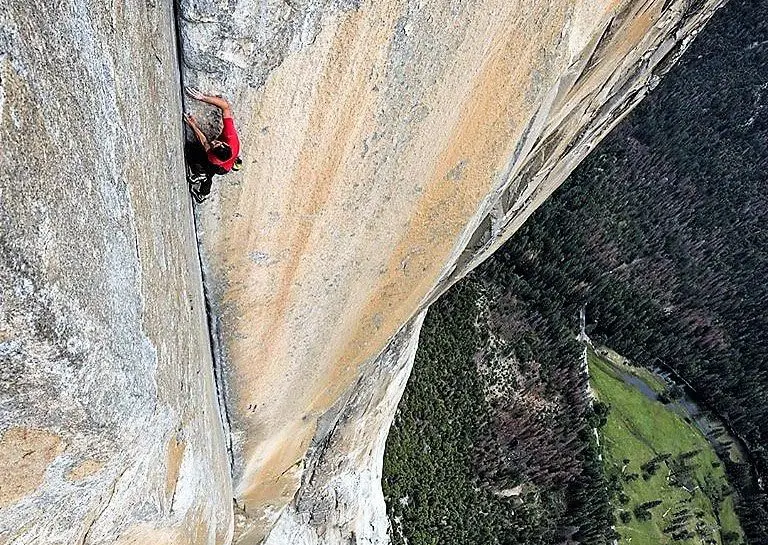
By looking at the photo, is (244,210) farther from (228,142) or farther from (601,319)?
(601,319)

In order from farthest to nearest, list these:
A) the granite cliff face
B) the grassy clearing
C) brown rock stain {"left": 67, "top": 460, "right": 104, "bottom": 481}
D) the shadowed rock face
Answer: the grassy clearing
brown rock stain {"left": 67, "top": 460, "right": 104, "bottom": 481}
the granite cliff face
the shadowed rock face

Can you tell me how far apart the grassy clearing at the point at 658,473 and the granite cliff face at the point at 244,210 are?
75.0 ft

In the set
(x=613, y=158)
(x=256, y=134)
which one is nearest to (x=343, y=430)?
(x=256, y=134)

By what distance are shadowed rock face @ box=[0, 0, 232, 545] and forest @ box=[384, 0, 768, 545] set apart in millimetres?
12872

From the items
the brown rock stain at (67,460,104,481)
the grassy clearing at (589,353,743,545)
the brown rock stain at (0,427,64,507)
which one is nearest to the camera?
the brown rock stain at (0,427,64,507)

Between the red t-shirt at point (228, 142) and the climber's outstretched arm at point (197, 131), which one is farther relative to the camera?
→ the climber's outstretched arm at point (197, 131)

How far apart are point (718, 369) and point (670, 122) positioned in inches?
581

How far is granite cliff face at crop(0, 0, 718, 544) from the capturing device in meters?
3.34

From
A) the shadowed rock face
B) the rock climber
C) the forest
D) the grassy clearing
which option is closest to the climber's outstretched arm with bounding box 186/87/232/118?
the rock climber

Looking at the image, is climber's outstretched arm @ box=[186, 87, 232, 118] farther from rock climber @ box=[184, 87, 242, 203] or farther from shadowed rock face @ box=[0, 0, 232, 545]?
shadowed rock face @ box=[0, 0, 232, 545]

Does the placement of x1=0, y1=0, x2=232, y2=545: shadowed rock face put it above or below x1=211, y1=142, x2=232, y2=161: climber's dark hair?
below

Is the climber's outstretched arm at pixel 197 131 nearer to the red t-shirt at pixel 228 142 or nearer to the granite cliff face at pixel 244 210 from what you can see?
the red t-shirt at pixel 228 142

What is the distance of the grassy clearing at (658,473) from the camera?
94.3ft

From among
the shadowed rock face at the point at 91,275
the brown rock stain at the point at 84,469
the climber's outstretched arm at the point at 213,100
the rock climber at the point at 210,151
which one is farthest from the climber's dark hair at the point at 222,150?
the brown rock stain at the point at 84,469
